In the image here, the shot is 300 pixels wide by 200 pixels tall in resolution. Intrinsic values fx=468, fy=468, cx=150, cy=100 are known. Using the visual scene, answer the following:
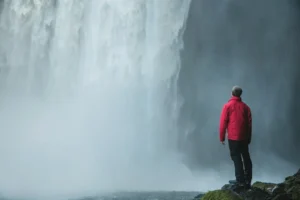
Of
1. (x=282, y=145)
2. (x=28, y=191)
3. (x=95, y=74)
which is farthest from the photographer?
(x=282, y=145)

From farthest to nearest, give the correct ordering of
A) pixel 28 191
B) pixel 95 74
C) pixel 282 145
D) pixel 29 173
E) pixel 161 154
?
pixel 282 145 → pixel 95 74 → pixel 161 154 → pixel 29 173 → pixel 28 191

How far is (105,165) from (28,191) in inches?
168

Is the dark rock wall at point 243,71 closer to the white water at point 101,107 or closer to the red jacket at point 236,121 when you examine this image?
the white water at point 101,107

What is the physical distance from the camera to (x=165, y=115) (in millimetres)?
24484

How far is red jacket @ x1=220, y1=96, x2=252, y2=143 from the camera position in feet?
24.7

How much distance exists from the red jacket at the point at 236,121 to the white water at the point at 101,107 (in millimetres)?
12020

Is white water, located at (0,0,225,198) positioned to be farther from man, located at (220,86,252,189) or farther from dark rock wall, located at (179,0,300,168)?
man, located at (220,86,252,189)

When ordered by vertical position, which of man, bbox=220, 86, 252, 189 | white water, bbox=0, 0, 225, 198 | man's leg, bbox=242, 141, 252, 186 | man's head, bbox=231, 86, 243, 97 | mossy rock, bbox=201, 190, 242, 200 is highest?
white water, bbox=0, 0, 225, 198

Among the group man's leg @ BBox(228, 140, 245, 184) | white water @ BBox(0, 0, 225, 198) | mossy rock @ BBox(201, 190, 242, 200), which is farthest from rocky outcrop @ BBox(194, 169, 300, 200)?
white water @ BBox(0, 0, 225, 198)

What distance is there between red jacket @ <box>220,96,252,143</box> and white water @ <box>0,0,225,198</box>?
12020mm

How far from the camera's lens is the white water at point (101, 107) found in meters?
21.0

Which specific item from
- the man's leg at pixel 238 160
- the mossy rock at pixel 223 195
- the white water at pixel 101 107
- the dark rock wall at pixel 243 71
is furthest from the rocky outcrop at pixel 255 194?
the dark rock wall at pixel 243 71

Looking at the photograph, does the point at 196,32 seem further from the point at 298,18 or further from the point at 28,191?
the point at 28,191

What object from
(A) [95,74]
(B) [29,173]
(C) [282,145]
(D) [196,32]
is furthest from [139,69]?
(C) [282,145]
